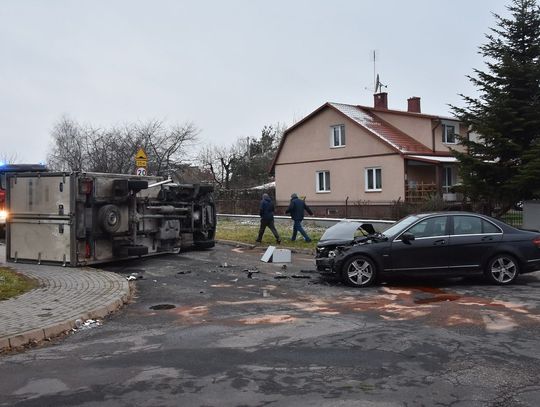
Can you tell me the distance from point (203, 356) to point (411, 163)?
26.5 m

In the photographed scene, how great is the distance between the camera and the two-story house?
99.5ft

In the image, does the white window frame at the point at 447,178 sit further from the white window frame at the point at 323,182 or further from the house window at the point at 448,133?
the white window frame at the point at 323,182

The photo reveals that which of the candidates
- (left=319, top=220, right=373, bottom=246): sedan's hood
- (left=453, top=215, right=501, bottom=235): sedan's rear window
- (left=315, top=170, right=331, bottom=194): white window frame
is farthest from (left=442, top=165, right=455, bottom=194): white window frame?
(left=453, top=215, right=501, bottom=235): sedan's rear window

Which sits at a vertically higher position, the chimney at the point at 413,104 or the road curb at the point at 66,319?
the chimney at the point at 413,104

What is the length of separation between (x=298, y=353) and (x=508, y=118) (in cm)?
1701

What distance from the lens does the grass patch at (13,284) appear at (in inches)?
345

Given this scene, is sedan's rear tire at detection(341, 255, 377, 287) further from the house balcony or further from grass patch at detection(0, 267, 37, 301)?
the house balcony

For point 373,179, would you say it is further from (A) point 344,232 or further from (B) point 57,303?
(B) point 57,303

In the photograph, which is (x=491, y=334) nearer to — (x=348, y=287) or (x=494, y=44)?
(x=348, y=287)

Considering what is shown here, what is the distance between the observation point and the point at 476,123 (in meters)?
20.3

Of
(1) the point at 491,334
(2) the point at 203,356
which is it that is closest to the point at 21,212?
(2) the point at 203,356

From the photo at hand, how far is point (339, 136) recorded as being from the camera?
34.0 meters

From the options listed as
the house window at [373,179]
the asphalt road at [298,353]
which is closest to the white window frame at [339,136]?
the house window at [373,179]

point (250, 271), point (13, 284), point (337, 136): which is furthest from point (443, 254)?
point (337, 136)
